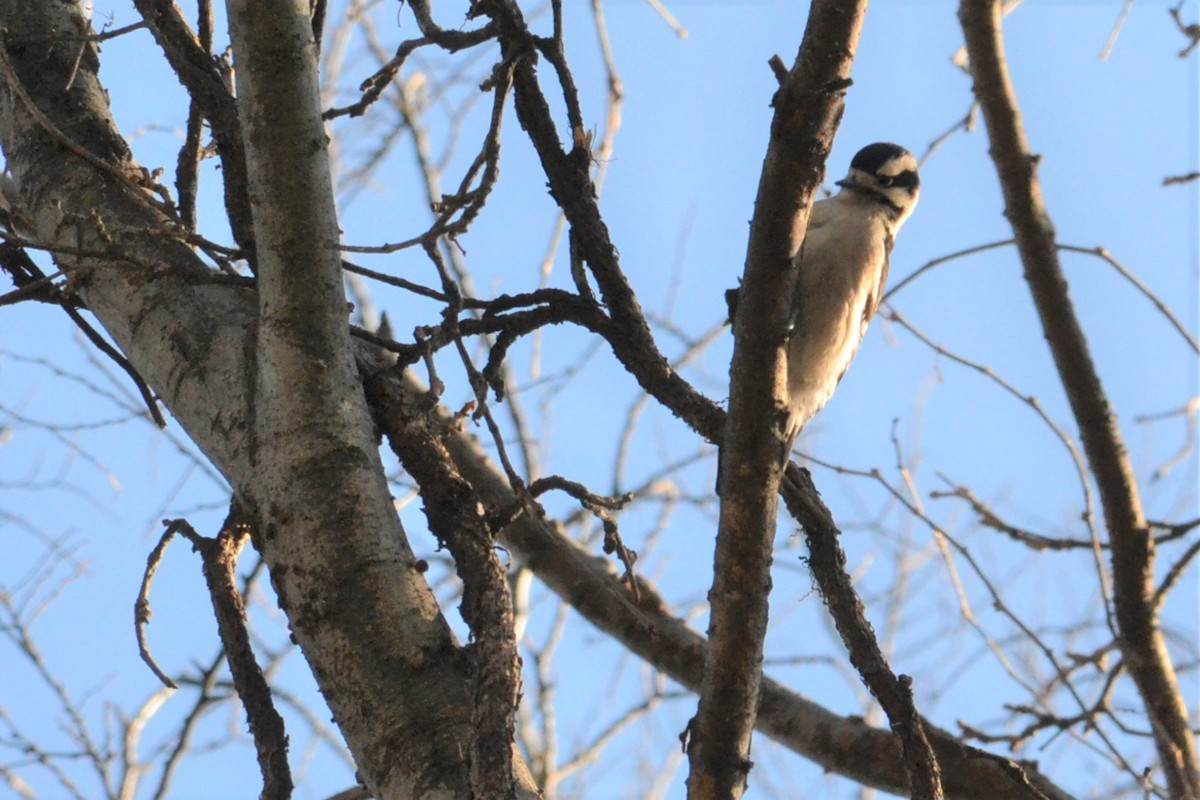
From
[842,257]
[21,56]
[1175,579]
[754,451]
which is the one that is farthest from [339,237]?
[1175,579]

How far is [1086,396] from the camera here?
371 centimetres

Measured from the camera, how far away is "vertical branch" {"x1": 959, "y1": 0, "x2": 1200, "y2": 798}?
12.1ft

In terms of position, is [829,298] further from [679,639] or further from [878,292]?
[679,639]

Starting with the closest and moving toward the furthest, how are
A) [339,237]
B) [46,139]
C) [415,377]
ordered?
[339,237] < [46,139] < [415,377]

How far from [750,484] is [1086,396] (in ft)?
7.07

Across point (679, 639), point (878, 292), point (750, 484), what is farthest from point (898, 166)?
point (750, 484)

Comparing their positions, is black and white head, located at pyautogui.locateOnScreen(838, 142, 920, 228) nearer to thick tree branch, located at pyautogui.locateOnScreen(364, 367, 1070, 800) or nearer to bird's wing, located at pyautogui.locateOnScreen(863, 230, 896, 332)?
bird's wing, located at pyautogui.locateOnScreen(863, 230, 896, 332)

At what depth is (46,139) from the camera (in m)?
2.50

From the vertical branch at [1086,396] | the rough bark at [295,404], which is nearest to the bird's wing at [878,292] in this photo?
the vertical branch at [1086,396]

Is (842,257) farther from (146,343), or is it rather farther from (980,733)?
(146,343)

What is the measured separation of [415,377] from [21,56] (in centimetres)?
185

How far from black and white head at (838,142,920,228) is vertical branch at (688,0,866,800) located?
8.20ft

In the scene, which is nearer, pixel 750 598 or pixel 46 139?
pixel 750 598

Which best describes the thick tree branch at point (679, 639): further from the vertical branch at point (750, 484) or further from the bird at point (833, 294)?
the bird at point (833, 294)
